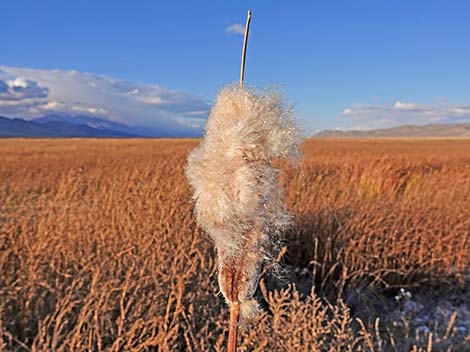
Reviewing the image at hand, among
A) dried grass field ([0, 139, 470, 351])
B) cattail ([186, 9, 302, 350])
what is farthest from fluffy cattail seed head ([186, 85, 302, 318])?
dried grass field ([0, 139, 470, 351])

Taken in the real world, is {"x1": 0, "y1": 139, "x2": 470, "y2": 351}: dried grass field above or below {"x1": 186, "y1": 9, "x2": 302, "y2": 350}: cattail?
below

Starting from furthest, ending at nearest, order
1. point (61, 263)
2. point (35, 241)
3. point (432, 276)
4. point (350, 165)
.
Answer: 1. point (350, 165)
2. point (432, 276)
3. point (35, 241)
4. point (61, 263)

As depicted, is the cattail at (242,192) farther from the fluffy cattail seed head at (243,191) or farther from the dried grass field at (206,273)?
the dried grass field at (206,273)

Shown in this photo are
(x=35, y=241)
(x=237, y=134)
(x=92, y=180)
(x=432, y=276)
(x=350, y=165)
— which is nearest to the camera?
(x=237, y=134)

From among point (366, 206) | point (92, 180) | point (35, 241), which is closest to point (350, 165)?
Answer: point (366, 206)

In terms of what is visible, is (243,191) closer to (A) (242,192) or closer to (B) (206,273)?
(A) (242,192)

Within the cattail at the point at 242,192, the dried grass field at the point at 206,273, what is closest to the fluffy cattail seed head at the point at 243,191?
the cattail at the point at 242,192

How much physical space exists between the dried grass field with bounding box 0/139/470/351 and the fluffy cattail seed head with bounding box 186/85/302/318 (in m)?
1.50

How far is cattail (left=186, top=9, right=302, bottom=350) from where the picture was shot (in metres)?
0.61

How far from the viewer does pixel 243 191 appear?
0.60 metres

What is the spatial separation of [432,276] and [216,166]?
3783 millimetres

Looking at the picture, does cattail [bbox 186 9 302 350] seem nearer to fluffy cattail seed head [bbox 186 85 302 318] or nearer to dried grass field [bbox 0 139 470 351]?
fluffy cattail seed head [bbox 186 85 302 318]

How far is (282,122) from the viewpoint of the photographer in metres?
0.66

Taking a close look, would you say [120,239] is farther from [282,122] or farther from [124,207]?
[282,122]
